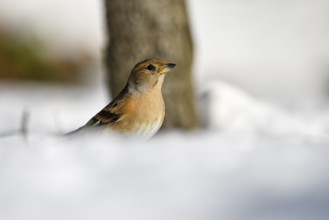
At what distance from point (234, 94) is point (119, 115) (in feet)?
20.8

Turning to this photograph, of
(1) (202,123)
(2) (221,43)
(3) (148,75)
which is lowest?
(2) (221,43)

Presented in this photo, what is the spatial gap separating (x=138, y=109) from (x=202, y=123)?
17.7 feet

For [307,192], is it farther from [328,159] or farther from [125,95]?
[125,95]

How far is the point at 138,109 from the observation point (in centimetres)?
439

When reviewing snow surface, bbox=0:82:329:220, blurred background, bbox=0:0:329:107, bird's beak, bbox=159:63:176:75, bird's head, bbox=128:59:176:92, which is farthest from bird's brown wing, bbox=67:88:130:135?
blurred background, bbox=0:0:329:107

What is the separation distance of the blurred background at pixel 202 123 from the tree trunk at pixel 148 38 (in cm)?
56

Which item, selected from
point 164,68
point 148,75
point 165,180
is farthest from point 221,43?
point 165,180

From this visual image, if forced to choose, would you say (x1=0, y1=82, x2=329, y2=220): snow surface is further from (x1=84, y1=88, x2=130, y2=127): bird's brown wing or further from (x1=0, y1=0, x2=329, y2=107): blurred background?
(x1=0, y1=0, x2=329, y2=107): blurred background

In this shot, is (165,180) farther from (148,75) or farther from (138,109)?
(148,75)

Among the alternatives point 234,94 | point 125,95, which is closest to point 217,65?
point 234,94

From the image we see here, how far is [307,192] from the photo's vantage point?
2.78 metres

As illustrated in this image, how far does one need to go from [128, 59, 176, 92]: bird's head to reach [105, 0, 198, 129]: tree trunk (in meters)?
3.13

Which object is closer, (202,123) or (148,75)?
(148,75)

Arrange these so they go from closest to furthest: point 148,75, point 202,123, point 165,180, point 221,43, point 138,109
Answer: point 165,180, point 138,109, point 148,75, point 202,123, point 221,43
